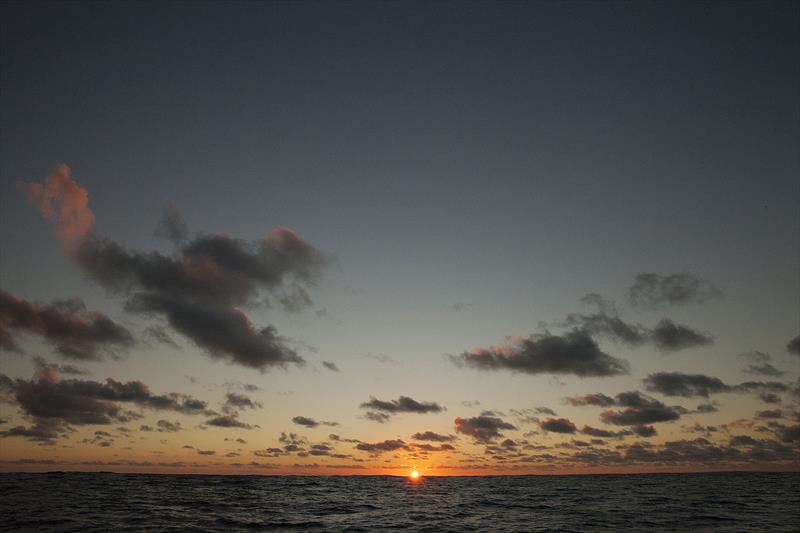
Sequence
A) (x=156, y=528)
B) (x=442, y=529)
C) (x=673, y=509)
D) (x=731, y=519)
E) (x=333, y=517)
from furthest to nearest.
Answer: (x=673, y=509)
(x=333, y=517)
(x=731, y=519)
(x=442, y=529)
(x=156, y=528)

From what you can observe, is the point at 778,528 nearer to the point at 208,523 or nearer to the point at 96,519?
the point at 208,523

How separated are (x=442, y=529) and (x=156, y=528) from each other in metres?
24.3

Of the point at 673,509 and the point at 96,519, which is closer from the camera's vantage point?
the point at 96,519

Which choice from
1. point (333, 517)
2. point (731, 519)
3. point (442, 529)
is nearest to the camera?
point (442, 529)

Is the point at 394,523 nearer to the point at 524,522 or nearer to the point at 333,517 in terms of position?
the point at 333,517

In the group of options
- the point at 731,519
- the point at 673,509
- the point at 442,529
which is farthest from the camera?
the point at 673,509

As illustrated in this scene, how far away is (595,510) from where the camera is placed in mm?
59156


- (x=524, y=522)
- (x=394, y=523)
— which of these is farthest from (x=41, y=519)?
(x=524, y=522)

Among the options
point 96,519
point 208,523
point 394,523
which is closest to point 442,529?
point 394,523

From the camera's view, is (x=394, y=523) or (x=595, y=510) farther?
(x=595, y=510)

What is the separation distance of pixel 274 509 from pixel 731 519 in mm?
49140

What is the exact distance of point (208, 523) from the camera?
44875mm

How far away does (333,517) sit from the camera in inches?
2066

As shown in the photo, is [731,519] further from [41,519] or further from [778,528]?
[41,519]
